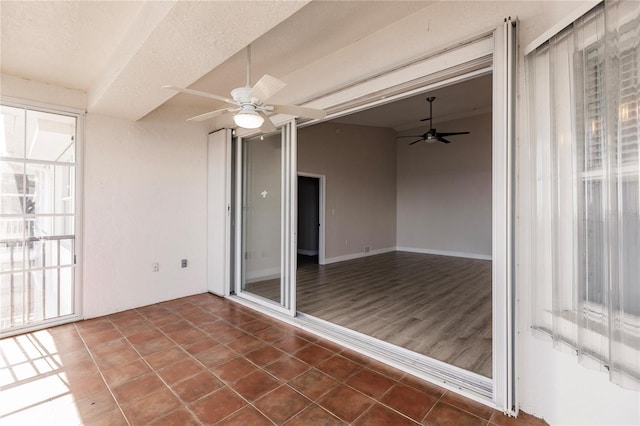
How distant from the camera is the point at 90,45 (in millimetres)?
2721

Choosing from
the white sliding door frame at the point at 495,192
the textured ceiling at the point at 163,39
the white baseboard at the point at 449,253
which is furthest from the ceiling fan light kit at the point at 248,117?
the white baseboard at the point at 449,253

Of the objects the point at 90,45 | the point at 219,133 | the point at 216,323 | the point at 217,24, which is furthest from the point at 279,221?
the point at 90,45

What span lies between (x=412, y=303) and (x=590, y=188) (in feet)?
9.90

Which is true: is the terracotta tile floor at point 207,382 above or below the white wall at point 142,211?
below

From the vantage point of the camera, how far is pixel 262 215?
4.23m

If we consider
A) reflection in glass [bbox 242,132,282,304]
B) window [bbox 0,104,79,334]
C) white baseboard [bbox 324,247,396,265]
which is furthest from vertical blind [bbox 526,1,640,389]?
white baseboard [bbox 324,247,396,265]

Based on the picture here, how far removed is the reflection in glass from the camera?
3883 mm

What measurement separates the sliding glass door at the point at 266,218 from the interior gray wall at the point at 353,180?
2.45m

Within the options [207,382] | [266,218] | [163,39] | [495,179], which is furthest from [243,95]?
[207,382]

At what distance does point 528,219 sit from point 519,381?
1.08 m

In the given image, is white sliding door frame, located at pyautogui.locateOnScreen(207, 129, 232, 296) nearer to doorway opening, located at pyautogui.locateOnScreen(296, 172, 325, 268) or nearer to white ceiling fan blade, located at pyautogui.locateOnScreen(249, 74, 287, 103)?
white ceiling fan blade, located at pyautogui.locateOnScreen(249, 74, 287, 103)

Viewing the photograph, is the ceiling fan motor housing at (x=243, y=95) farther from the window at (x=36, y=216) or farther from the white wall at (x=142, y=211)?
the window at (x=36, y=216)

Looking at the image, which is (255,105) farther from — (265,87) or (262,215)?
(262,215)

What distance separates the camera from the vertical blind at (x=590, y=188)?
1.27 metres
